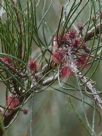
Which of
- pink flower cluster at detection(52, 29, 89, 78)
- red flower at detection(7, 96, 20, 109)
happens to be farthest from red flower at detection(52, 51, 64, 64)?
red flower at detection(7, 96, 20, 109)

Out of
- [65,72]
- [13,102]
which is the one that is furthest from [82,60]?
[13,102]

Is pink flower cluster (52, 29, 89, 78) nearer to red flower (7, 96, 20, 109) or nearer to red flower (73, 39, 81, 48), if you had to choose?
red flower (73, 39, 81, 48)

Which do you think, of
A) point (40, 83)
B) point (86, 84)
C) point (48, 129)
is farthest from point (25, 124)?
point (86, 84)

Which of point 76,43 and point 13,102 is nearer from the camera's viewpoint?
point 76,43

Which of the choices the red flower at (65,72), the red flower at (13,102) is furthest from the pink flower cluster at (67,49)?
the red flower at (13,102)

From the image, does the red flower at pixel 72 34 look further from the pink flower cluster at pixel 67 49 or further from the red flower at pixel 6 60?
the red flower at pixel 6 60

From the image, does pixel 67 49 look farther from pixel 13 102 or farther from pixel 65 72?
pixel 13 102
